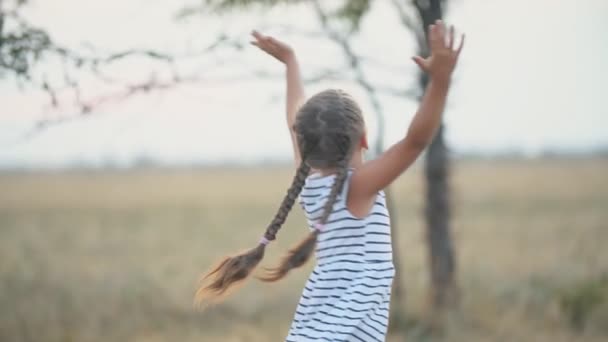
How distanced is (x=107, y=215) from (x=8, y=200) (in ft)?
40.1

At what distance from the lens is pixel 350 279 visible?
3.20 m

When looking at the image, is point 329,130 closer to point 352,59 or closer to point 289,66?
point 289,66

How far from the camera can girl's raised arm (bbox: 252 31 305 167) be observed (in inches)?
151

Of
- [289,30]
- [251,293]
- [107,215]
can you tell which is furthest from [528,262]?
[107,215]

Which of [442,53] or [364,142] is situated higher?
[442,53]

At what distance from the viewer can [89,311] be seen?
32.3 feet

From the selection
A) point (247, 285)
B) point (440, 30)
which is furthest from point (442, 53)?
point (247, 285)

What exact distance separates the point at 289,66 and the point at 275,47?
0.10 metres

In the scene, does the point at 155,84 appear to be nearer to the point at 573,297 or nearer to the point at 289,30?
the point at 289,30

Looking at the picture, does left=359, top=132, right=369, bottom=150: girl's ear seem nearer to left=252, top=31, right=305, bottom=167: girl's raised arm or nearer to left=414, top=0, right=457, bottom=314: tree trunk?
left=252, top=31, right=305, bottom=167: girl's raised arm

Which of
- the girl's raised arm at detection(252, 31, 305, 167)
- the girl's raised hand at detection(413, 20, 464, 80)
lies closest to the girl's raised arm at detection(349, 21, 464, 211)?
the girl's raised hand at detection(413, 20, 464, 80)

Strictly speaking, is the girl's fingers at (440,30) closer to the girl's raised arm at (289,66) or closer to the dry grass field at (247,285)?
the girl's raised arm at (289,66)

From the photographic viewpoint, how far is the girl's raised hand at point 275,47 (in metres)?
3.91

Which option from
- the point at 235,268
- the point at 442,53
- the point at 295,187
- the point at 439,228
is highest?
the point at 442,53
